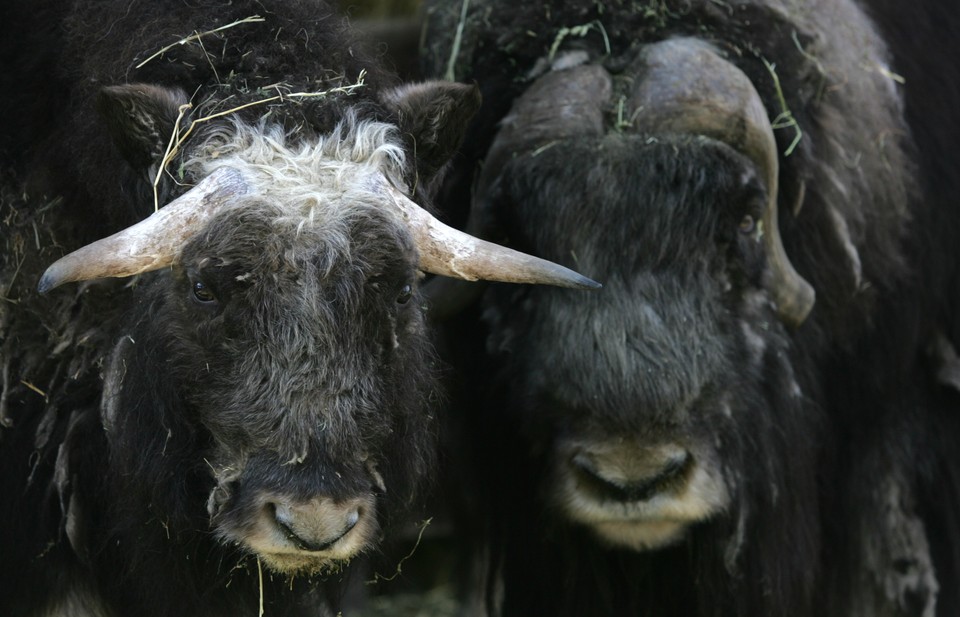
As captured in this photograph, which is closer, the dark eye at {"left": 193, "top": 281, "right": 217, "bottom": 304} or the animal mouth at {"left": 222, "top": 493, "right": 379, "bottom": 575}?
the animal mouth at {"left": 222, "top": 493, "right": 379, "bottom": 575}

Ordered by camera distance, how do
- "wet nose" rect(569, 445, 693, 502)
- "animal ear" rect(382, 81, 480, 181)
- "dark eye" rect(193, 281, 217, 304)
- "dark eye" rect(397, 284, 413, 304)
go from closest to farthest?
"dark eye" rect(193, 281, 217, 304) → "dark eye" rect(397, 284, 413, 304) → "animal ear" rect(382, 81, 480, 181) → "wet nose" rect(569, 445, 693, 502)

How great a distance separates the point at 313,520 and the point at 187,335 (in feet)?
2.11

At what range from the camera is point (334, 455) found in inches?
148

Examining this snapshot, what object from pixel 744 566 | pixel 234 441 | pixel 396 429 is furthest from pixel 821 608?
pixel 234 441

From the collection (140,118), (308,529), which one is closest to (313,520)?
(308,529)

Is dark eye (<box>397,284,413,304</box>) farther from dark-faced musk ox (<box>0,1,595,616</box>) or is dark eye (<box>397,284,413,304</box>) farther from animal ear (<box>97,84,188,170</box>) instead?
animal ear (<box>97,84,188,170</box>)

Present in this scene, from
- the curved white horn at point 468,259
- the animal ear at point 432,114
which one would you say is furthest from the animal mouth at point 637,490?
the animal ear at point 432,114

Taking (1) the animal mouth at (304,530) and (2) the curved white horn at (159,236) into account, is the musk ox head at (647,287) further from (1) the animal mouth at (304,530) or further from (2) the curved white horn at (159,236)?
(2) the curved white horn at (159,236)

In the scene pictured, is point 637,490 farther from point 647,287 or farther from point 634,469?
point 647,287

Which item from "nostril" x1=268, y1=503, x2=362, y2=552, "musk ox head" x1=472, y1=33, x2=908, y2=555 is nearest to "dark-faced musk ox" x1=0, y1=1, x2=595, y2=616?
"nostril" x1=268, y1=503, x2=362, y2=552

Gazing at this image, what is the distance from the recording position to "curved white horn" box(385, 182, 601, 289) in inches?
160

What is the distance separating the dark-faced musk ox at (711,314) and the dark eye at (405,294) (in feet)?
3.78

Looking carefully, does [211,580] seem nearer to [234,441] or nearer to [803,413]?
[234,441]

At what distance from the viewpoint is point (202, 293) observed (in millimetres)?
3875
